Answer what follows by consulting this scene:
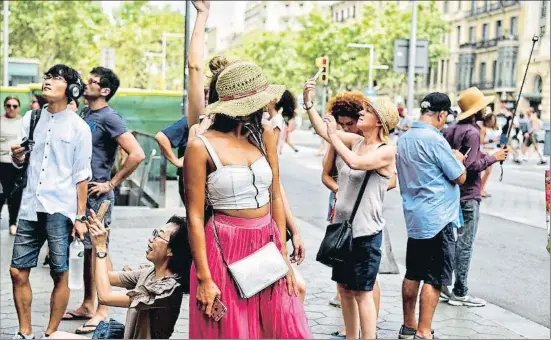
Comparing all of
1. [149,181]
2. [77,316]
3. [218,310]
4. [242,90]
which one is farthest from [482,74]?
[218,310]

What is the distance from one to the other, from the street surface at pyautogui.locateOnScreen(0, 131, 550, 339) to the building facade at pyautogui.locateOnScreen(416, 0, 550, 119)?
5140 cm

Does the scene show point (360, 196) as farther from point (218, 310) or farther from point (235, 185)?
point (218, 310)

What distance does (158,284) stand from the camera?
162 inches

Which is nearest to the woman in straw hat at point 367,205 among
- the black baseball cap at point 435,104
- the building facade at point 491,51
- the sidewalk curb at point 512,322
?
the black baseball cap at point 435,104

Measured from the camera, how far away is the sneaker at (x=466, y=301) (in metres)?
7.36

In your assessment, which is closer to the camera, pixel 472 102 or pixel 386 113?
pixel 386 113

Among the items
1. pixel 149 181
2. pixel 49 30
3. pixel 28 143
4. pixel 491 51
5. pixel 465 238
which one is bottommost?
pixel 149 181

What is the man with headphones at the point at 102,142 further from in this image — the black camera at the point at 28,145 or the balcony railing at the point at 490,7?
the balcony railing at the point at 490,7

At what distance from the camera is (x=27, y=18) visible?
47.5 metres

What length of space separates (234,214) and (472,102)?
3.64 meters

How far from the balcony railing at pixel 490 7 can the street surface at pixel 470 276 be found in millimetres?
60236

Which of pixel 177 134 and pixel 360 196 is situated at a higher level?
pixel 177 134

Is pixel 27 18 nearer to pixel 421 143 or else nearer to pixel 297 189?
pixel 297 189

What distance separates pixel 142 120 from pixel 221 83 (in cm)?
1374
